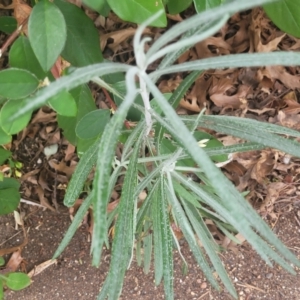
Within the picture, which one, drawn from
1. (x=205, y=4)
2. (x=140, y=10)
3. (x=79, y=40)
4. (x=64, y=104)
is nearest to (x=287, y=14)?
(x=205, y=4)

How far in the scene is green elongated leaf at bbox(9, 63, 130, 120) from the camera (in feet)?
1.89

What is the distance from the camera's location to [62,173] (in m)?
1.81

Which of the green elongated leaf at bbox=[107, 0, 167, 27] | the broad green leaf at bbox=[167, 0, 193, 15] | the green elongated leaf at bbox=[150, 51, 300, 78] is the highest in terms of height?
the green elongated leaf at bbox=[107, 0, 167, 27]

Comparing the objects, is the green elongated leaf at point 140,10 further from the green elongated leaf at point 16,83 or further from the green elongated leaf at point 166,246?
the green elongated leaf at point 166,246

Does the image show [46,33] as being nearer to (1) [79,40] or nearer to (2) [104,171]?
(1) [79,40]

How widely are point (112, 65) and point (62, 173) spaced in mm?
1158

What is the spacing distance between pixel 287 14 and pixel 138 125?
51cm

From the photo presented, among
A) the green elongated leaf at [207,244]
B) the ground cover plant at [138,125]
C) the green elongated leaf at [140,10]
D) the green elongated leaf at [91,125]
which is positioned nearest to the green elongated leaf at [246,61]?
the ground cover plant at [138,125]

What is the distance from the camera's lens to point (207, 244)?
4.06 ft

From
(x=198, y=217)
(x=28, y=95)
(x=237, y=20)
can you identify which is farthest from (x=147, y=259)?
(x=237, y=20)

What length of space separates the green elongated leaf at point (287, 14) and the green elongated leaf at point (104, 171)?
67cm

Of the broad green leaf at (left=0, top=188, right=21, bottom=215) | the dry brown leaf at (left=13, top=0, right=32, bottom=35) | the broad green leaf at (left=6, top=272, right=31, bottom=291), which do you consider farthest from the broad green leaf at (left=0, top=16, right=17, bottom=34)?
the broad green leaf at (left=6, top=272, right=31, bottom=291)

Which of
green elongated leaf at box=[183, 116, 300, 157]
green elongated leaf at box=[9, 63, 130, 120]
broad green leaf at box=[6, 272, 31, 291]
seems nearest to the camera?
green elongated leaf at box=[9, 63, 130, 120]

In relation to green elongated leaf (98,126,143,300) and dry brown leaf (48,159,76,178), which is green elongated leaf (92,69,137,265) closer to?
green elongated leaf (98,126,143,300)
